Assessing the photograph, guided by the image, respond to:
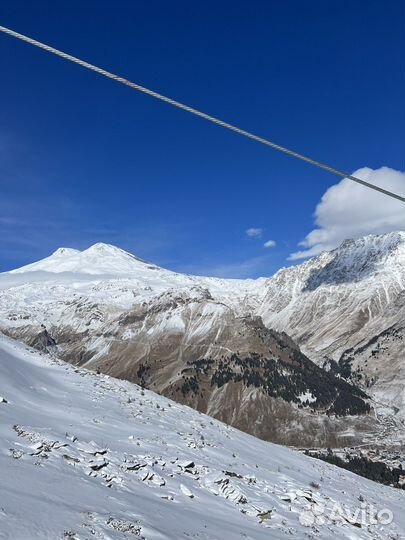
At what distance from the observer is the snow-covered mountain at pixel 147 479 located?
43.7 ft

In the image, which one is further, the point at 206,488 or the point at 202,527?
the point at 206,488

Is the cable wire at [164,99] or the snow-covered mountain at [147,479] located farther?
the snow-covered mountain at [147,479]

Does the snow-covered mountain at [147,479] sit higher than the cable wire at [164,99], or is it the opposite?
the cable wire at [164,99]

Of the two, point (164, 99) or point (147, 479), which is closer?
point (164, 99)

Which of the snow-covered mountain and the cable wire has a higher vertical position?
the cable wire

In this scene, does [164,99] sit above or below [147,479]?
above

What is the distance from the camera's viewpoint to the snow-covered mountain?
1332 cm

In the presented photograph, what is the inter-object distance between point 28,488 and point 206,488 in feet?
29.5

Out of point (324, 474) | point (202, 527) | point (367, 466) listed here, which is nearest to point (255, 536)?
point (202, 527)

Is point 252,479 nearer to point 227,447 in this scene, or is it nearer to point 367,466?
point 227,447

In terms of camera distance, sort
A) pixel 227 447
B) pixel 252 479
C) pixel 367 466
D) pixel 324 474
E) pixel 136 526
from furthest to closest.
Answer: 1. pixel 367 466
2. pixel 324 474
3. pixel 227 447
4. pixel 252 479
5. pixel 136 526

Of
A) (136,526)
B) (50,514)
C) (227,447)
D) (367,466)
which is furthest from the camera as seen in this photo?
(367,466)

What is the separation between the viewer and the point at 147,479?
18953 millimetres

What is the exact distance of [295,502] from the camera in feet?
73.2
